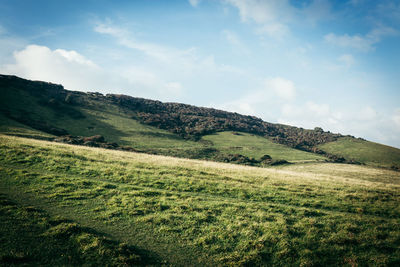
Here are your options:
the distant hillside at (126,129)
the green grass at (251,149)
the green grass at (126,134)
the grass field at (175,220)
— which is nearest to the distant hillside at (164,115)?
the distant hillside at (126,129)

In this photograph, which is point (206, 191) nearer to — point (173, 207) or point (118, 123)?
point (173, 207)

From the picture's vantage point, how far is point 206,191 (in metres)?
17.8

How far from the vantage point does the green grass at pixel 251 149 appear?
7400cm

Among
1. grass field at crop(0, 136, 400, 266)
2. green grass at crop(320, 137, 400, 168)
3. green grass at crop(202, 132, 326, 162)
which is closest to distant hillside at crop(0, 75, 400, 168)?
green grass at crop(202, 132, 326, 162)

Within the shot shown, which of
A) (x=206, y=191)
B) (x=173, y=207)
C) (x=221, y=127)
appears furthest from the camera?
(x=221, y=127)

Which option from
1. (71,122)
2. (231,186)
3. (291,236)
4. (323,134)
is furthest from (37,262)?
(323,134)

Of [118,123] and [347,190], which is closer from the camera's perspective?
[347,190]

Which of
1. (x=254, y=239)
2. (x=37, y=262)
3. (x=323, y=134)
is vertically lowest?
(x=37, y=262)

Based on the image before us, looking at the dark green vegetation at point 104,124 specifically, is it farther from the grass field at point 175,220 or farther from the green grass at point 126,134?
the grass field at point 175,220

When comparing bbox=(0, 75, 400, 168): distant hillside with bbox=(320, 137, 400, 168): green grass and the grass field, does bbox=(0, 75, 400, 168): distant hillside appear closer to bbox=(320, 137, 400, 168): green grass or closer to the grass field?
bbox=(320, 137, 400, 168): green grass

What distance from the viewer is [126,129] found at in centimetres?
8281

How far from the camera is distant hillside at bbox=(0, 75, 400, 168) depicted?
205ft

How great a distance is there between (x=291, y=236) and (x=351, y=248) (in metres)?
3.10

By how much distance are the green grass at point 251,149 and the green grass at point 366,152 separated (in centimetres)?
2458
